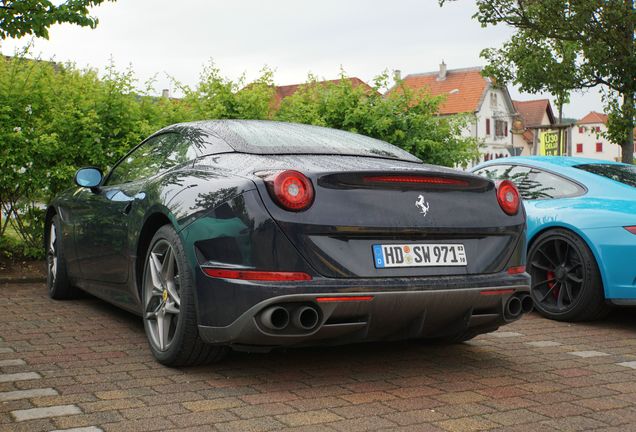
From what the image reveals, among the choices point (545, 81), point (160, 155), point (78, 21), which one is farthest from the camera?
point (545, 81)

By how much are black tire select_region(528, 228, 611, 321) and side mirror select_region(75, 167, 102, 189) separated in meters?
3.51

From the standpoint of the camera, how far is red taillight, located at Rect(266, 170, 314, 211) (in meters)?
3.87

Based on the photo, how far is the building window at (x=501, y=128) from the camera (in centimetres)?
7750

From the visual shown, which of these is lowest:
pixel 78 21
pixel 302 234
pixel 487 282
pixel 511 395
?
pixel 511 395

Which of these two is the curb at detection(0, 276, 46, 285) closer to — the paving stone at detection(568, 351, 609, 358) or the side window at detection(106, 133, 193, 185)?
the side window at detection(106, 133, 193, 185)

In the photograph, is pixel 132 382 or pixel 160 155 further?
pixel 160 155

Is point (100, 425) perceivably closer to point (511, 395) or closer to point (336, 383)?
point (336, 383)

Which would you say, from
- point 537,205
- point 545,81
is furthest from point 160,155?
point 545,81

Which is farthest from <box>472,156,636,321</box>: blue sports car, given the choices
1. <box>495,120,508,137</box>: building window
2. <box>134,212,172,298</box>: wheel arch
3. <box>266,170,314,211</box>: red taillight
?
<box>495,120,508,137</box>: building window

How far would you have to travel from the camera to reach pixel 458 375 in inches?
173

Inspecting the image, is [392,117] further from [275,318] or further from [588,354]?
[275,318]

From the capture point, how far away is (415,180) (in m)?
4.19

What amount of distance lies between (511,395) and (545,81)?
60.1 ft

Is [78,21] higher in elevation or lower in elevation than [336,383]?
higher
